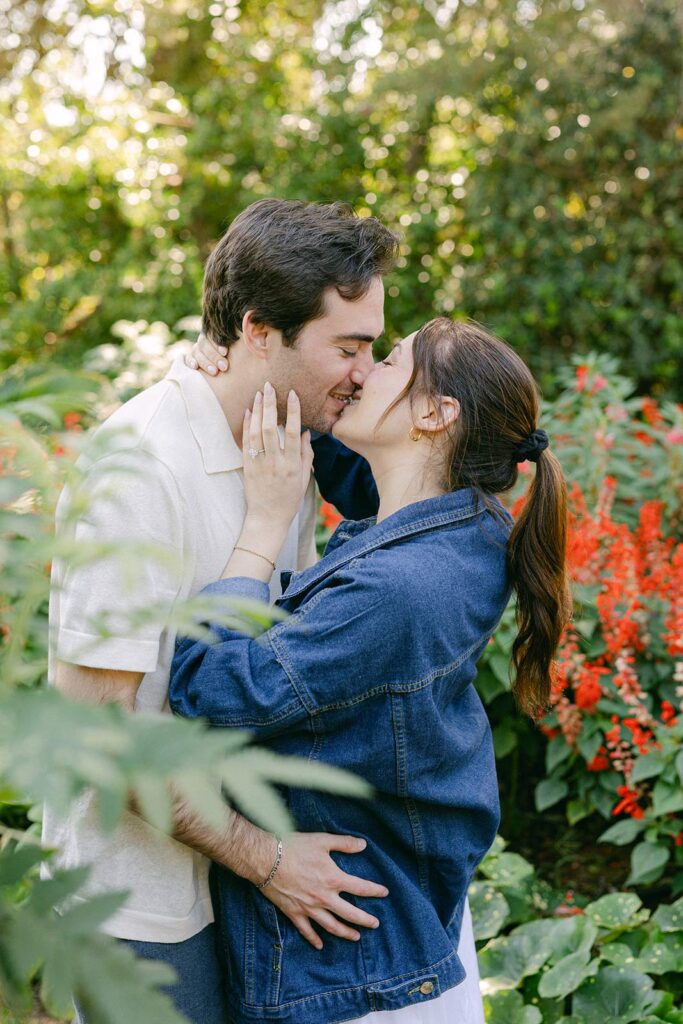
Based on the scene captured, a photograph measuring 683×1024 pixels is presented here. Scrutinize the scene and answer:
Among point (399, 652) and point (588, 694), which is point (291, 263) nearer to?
point (399, 652)

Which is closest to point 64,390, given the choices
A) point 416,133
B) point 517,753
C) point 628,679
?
point 628,679

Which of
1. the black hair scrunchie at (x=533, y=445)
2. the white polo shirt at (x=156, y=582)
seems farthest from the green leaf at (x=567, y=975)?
the black hair scrunchie at (x=533, y=445)

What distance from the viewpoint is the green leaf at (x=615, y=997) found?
243 centimetres

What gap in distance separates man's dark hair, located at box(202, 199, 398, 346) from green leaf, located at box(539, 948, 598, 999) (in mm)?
1763

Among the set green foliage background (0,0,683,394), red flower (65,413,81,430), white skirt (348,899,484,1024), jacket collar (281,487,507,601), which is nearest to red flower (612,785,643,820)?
white skirt (348,899,484,1024)

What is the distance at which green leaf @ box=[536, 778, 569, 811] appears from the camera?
3094 mm

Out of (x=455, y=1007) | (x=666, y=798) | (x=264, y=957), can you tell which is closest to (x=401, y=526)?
(x=264, y=957)

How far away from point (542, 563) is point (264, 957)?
Answer: 2.86ft

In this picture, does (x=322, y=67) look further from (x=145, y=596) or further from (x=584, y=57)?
(x=145, y=596)

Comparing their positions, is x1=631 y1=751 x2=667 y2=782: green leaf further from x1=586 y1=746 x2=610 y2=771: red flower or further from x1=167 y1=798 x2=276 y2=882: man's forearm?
x1=167 y1=798 x2=276 y2=882: man's forearm

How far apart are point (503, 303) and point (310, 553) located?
5032 millimetres

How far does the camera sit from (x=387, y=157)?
741 centimetres

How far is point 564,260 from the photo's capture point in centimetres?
657

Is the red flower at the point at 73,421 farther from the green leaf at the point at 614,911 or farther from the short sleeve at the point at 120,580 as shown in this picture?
the green leaf at the point at 614,911
